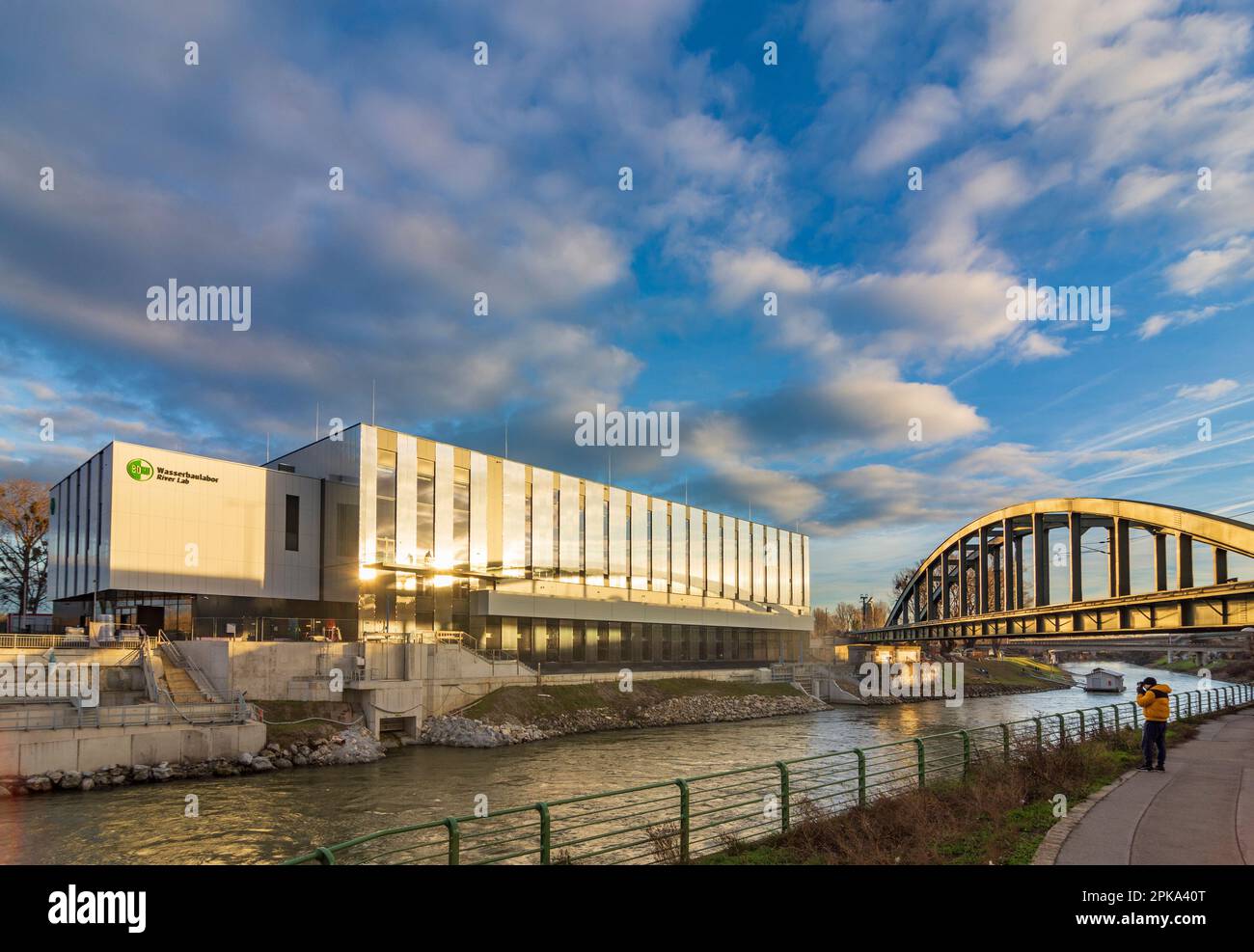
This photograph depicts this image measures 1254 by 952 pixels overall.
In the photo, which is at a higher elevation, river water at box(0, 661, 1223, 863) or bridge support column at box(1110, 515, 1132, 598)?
bridge support column at box(1110, 515, 1132, 598)

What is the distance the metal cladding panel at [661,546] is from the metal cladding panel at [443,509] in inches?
1003

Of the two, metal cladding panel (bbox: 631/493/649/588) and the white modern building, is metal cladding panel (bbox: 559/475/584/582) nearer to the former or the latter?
the white modern building

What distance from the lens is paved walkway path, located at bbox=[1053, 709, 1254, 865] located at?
1170 cm

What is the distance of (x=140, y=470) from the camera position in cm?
4859

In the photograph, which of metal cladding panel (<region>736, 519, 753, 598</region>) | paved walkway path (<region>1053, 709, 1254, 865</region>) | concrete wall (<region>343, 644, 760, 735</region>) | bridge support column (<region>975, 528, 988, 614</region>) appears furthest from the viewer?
metal cladding panel (<region>736, 519, 753, 598</region>)

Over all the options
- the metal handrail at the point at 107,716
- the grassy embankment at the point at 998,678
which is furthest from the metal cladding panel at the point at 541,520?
the grassy embankment at the point at 998,678

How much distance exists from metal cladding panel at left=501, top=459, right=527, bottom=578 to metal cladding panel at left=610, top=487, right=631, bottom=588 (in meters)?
11.4

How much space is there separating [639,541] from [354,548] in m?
28.8

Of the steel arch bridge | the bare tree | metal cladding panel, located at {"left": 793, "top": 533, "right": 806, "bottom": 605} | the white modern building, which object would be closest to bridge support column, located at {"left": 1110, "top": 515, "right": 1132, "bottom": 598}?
the steel arch bridge

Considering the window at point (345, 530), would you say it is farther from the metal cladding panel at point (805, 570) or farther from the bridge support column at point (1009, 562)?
the metal cladding panel at point (805, 570)

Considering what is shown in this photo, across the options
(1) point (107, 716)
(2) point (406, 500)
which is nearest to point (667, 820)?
(1) point (107, 716)

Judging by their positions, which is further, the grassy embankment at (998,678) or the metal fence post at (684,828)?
the grassy embankment at (998,678)

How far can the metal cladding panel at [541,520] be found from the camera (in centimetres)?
6525
